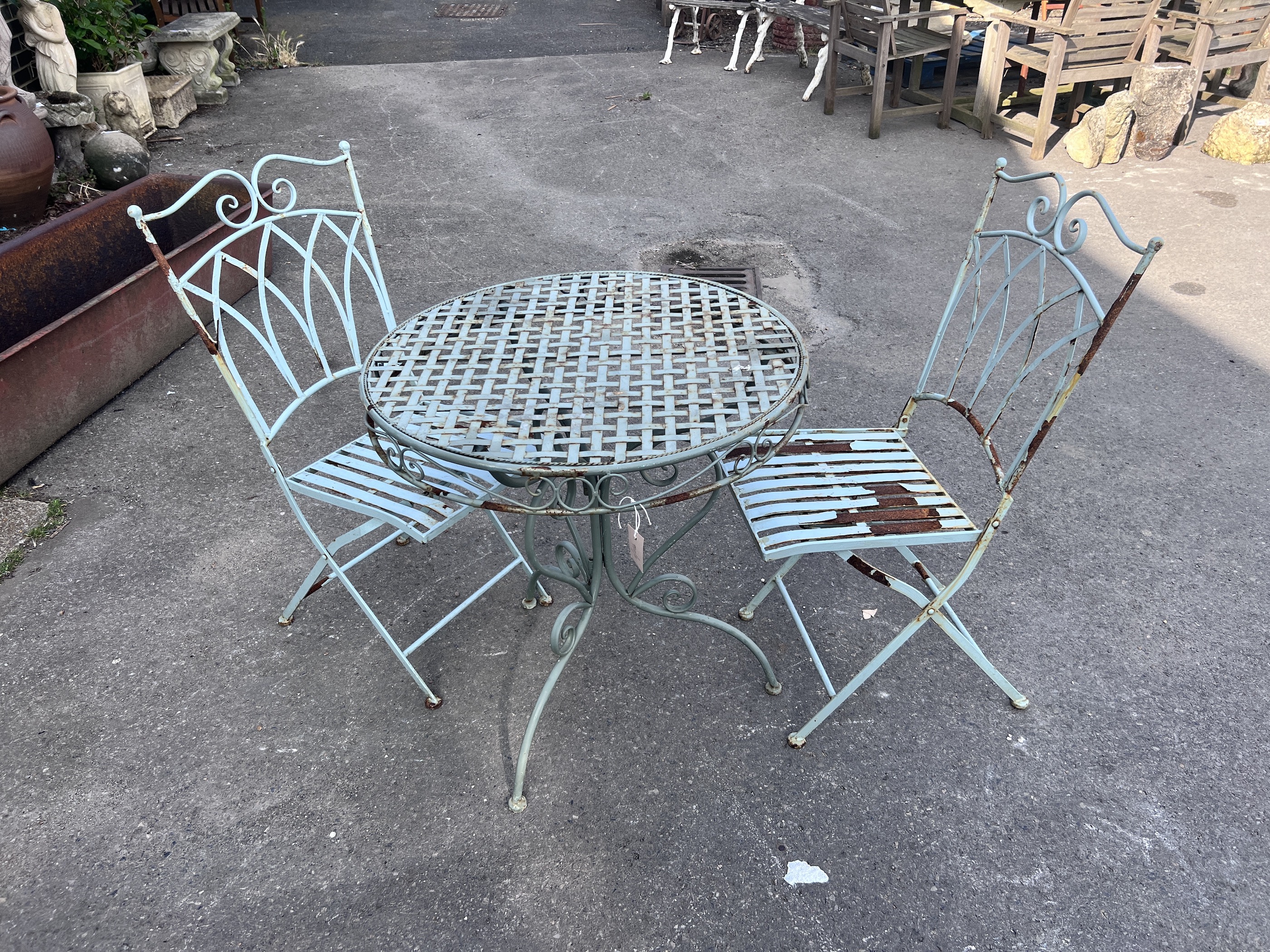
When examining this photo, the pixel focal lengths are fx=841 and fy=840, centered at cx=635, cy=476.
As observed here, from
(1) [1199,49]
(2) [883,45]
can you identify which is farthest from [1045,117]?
(2) [883,45]

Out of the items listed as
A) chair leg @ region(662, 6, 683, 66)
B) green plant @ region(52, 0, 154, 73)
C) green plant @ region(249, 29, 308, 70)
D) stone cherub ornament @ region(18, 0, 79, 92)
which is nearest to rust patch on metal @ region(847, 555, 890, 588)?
stone cherub ornament @ region(18, 0, 79, 92)

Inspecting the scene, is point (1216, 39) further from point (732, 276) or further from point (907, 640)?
point (907, 640)

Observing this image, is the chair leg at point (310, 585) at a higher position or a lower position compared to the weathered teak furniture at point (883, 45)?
lower

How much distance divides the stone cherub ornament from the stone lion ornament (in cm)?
27

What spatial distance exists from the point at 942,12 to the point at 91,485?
6506mm

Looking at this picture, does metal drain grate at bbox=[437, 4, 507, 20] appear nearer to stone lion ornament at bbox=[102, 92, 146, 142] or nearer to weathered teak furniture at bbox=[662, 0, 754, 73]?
weathered teak furniture at bbox=[662, 0, 754, 73]

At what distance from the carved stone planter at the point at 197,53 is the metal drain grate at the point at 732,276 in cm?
537

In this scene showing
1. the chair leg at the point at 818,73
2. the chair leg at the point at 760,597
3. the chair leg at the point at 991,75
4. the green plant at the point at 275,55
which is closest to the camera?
the chair leg at the point at 760,597

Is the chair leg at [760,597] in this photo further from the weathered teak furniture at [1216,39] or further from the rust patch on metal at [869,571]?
Result: the weathered teak furniture at [1216,39]

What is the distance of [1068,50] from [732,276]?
3506 mm

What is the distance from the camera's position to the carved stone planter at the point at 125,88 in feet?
20.6

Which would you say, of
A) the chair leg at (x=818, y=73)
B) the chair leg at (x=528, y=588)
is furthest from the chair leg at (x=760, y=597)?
the chair leg at (x=818, y=73)

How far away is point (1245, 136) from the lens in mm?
5918

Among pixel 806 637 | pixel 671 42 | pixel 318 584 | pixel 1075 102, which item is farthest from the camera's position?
pixel 671 42
